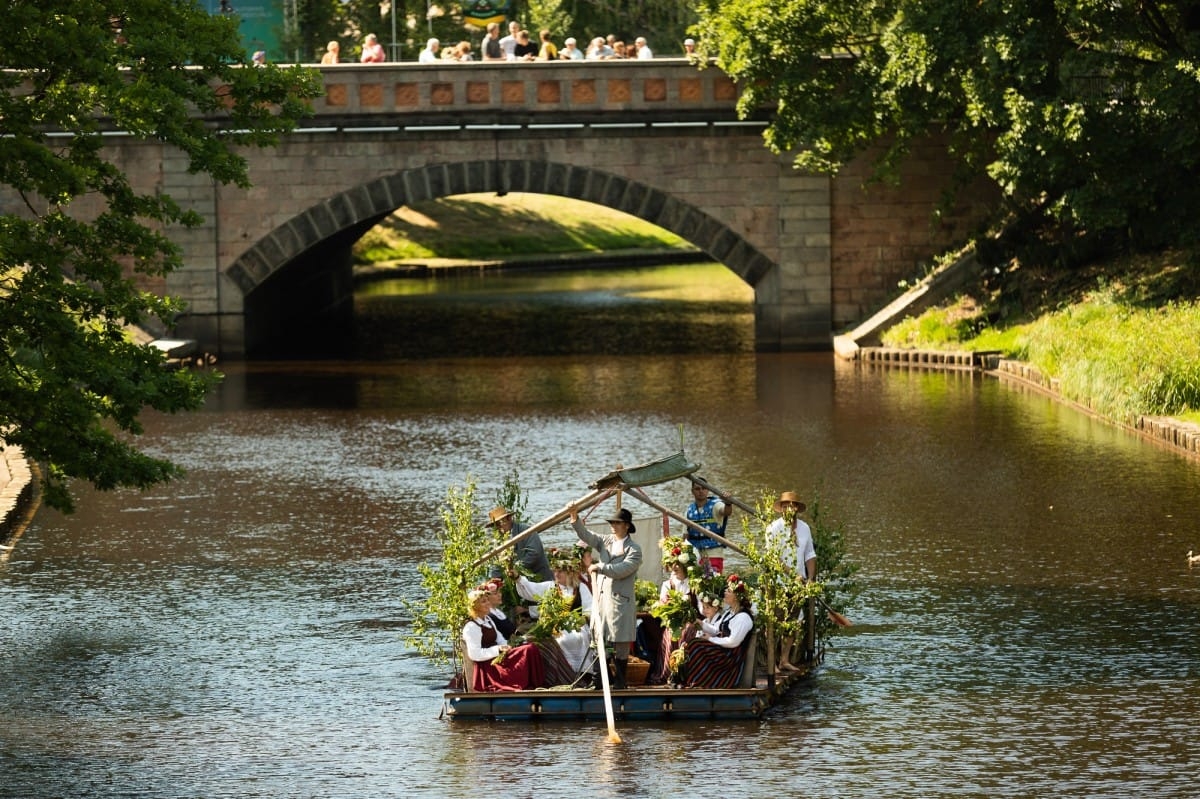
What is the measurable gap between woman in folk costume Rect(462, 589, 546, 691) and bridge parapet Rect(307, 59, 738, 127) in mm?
30263

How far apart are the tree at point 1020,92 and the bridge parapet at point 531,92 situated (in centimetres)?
134

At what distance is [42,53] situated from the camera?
797 inches

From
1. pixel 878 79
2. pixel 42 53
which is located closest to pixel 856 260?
pixel 878 79

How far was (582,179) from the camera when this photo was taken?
156ft

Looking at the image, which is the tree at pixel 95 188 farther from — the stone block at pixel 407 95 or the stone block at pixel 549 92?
the stone block at pixel 549 92

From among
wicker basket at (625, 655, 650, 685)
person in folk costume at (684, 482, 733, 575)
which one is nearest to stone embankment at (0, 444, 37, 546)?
person in folk costume at (684, 482, 733, 575)

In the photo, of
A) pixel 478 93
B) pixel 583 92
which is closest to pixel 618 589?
pixel 583 92

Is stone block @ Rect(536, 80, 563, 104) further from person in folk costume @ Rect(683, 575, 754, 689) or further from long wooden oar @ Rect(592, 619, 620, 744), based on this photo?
person in folk costume @ Rect(683, 575, 754, 689)

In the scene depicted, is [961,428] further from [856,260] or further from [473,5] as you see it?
[473,5]

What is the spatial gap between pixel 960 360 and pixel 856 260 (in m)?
6.00

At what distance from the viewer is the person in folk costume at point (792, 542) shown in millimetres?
18609

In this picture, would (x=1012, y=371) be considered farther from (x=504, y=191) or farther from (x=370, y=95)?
(x=370, y=95)

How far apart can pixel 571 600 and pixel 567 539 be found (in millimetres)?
6487

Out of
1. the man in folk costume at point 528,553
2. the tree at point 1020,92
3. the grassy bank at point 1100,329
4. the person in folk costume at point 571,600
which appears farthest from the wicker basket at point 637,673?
the tree at point 1020,92
